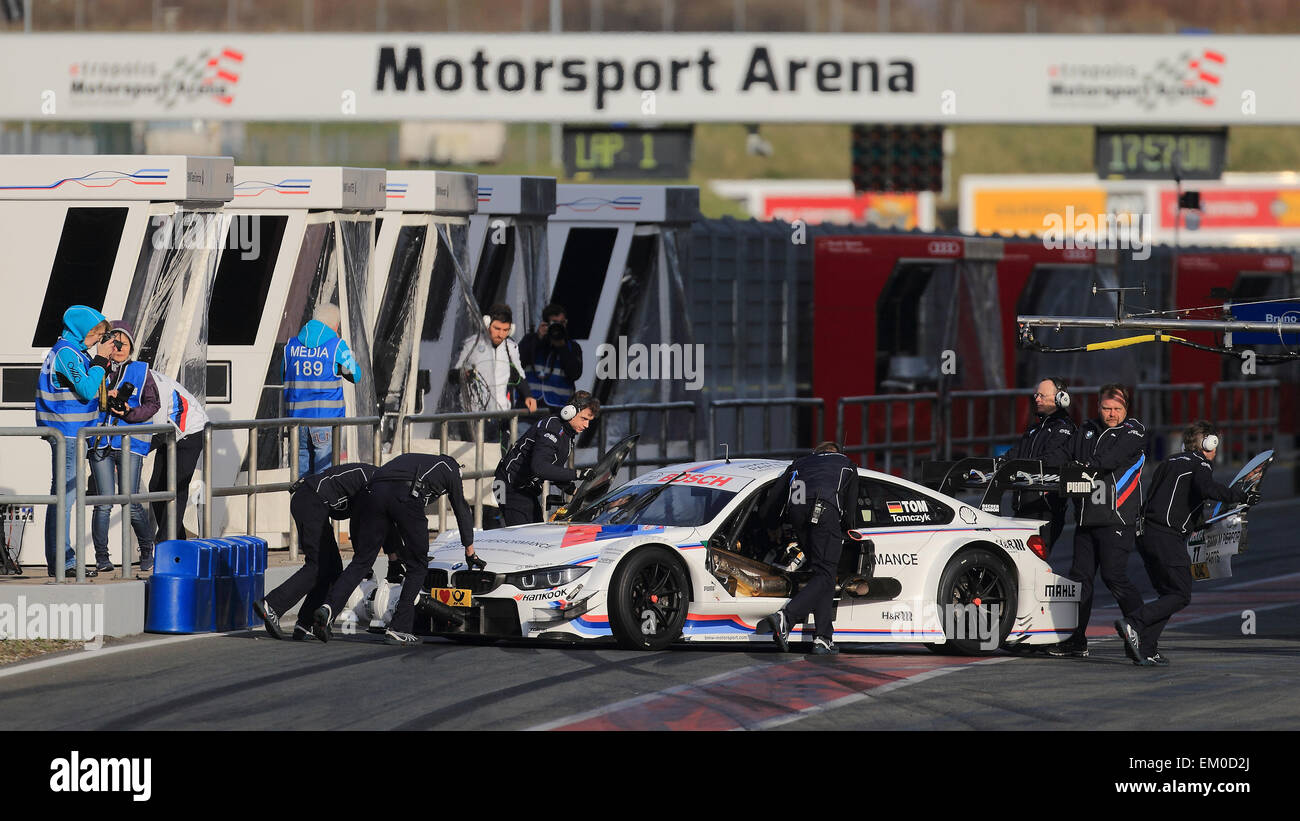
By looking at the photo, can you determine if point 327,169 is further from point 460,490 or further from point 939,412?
point 939,412

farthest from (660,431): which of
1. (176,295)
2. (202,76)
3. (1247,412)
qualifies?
(202,76)

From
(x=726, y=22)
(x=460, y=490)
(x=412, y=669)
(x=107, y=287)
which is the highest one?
(x=726, y=22)

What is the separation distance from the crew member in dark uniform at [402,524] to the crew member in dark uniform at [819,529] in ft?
6.74

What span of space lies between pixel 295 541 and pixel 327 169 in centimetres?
332

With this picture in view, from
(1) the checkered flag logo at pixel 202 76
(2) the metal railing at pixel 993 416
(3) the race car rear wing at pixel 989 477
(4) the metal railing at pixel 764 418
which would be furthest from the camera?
(1) the checkered flag logo at pixel 202 76

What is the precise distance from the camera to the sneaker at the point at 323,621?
1509cm

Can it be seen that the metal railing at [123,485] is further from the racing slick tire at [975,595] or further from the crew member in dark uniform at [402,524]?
the racing slick tire at [975,595]

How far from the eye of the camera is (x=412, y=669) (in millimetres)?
13836

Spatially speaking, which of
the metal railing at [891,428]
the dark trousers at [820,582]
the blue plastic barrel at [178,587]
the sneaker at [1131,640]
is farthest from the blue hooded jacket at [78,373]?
the metal railing at [891,428]

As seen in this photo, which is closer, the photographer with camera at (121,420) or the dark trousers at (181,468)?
the photographer with camera at (121,420)

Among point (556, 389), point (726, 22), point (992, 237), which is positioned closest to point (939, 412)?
point (992, 237)

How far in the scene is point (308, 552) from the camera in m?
15.3

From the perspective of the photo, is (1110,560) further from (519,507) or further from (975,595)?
(519,507)

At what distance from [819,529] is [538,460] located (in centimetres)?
290
